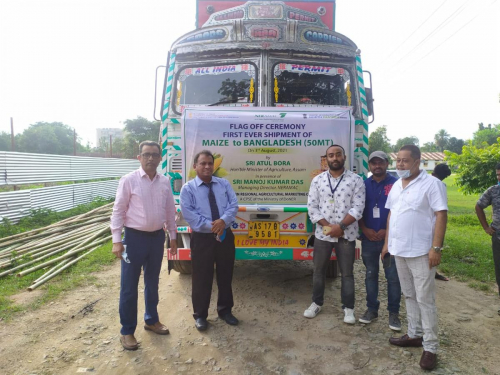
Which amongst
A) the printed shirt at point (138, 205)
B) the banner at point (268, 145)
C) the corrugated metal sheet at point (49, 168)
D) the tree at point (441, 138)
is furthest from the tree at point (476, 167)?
the tree at point (441, 138)

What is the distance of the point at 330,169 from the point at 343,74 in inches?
73.3

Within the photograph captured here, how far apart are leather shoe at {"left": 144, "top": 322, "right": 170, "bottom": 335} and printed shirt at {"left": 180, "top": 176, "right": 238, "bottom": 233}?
3.38 feet

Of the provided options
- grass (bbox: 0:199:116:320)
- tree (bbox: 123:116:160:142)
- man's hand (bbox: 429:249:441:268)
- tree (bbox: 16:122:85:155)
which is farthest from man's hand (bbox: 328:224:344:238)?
tree (bbox: 16:122:85:155)

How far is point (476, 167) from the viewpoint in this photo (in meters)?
8.79

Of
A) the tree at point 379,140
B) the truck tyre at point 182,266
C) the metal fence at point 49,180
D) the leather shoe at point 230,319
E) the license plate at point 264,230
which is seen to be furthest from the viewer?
the tree at point 379,140

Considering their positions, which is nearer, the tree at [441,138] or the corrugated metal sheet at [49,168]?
the corrugated metal sheet at [49,168]

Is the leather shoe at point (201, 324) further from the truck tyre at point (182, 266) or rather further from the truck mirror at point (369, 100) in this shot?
the truck mirror at point (369, 100)

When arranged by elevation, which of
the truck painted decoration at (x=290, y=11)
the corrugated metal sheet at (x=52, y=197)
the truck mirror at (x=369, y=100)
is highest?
the truck painted decoration at (x=290, y=11)

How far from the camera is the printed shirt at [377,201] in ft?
12.4

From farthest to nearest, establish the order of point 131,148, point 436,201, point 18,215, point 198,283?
1. point 131,148
2. point 18,215
3. point 198,283
4. point 436,201

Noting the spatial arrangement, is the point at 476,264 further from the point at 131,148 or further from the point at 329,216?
the point at 131,148

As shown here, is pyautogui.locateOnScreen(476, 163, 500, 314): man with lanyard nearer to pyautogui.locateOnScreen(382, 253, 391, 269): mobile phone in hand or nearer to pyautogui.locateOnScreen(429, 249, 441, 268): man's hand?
pyautogui.locateOnScreen(382, 253, 391, 269): mobile phone in hand

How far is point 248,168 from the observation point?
4266mm

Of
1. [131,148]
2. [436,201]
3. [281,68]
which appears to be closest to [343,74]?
[281,68]
